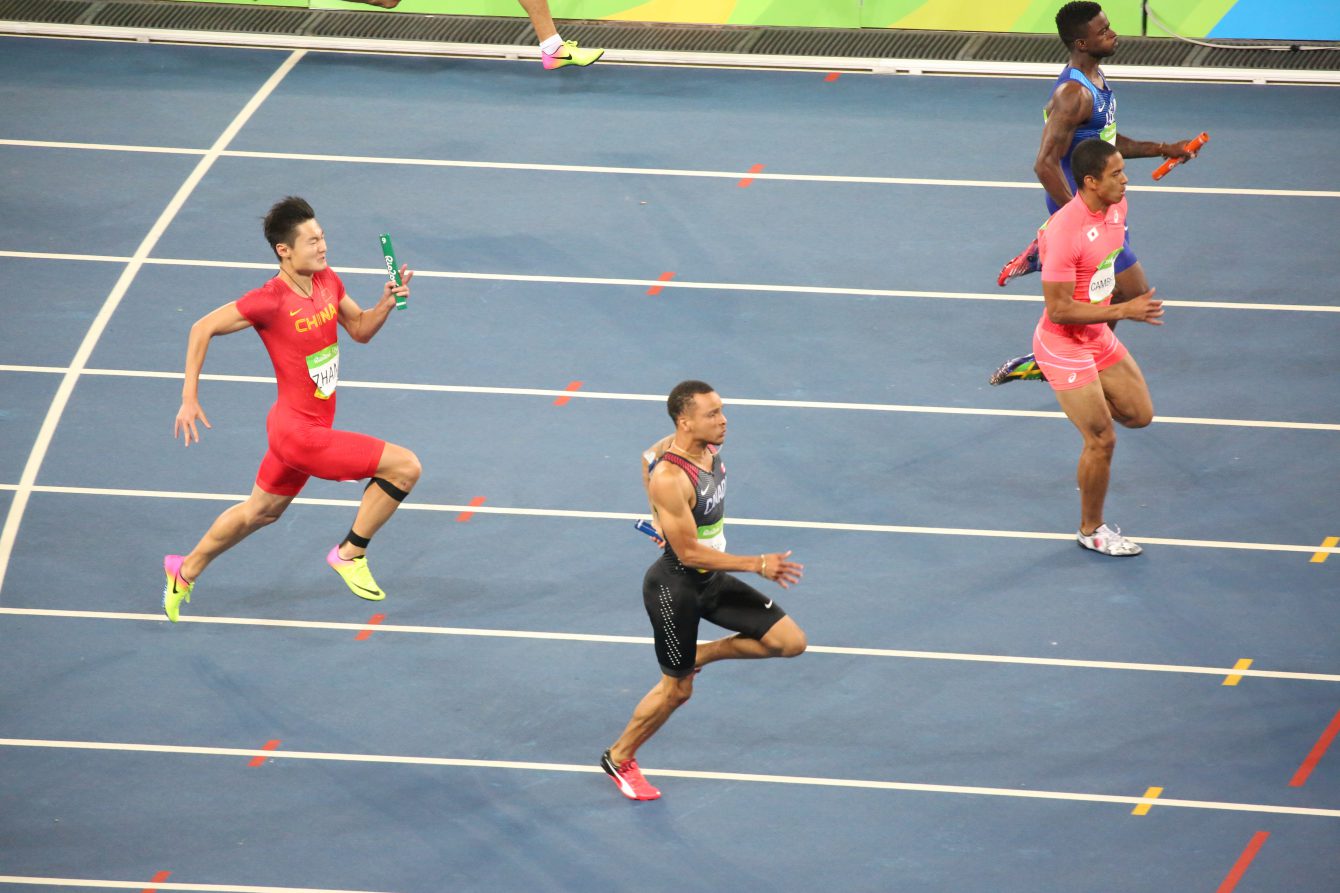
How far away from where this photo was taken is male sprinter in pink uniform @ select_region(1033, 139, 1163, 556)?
862 cm

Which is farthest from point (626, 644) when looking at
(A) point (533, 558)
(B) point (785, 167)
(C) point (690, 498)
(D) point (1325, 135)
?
(D) point (1325, 135)

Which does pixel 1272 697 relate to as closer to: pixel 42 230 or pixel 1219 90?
pixel 1219 90

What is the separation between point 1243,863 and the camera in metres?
7.12

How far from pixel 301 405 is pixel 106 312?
12.2 feet

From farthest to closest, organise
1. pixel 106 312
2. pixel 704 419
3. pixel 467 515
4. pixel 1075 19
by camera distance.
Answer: pixel 106 312, pixel 1075 19, pixel 467 515, pixel 704 419

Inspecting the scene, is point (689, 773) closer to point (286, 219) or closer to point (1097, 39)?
point (286, 219)

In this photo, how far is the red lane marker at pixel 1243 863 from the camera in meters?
7.00

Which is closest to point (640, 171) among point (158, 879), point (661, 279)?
point (661, 279)

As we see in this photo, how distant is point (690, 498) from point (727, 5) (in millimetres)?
8484

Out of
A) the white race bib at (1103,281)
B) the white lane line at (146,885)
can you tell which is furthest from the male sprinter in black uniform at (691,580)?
the white race bib at (1103,281)

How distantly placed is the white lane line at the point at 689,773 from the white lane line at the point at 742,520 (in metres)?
1.94

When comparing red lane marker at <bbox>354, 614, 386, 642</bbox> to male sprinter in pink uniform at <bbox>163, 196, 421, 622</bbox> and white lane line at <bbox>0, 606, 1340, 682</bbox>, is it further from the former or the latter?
male sprinter in pink uniform at <bbox>163, 196, 421, 622</bbox>

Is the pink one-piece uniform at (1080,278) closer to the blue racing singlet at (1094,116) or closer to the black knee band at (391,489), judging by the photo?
the blue racing singlet at (1094,116)

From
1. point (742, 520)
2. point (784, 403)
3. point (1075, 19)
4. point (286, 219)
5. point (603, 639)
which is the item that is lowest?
point (603, 639)
